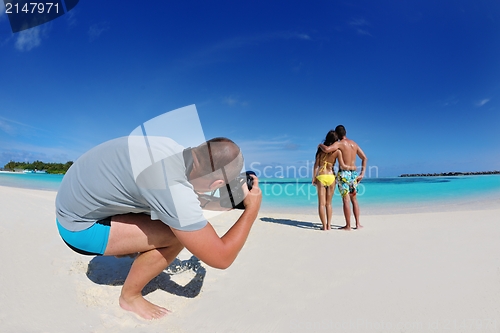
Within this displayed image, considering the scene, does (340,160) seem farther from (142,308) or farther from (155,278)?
(142,308)

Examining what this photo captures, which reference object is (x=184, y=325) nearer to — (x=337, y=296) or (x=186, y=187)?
(x=186, y=187)

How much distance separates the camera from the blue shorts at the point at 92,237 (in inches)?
70.0

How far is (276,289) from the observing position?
2254 mm

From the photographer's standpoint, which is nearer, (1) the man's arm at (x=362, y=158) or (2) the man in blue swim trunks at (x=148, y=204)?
(2) the man in blue swim trunks at (x=148, y=204)

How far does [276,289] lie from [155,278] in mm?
1065

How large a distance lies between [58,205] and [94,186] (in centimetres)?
41

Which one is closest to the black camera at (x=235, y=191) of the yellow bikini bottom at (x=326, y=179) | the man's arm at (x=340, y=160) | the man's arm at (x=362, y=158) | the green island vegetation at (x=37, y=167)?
the yellow bikini bottom at (x=326, y=179)

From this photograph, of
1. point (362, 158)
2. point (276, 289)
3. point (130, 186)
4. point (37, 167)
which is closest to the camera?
point (130, 186)

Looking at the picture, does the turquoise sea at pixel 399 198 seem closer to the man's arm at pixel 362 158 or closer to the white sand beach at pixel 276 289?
the man's arm at pixel 362 158

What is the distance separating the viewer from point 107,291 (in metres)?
2.13

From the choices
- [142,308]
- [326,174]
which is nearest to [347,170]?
[326,174]

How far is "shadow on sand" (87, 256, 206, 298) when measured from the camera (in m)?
2.28

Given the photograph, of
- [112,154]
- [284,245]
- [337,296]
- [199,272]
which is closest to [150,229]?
[112,154]

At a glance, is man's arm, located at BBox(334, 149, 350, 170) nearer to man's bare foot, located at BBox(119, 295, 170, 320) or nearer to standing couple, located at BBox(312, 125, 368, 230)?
standing couple, located at BBox(312, 125, 368, 230)
